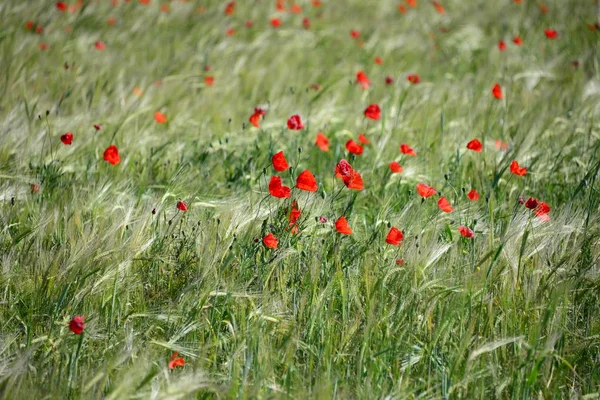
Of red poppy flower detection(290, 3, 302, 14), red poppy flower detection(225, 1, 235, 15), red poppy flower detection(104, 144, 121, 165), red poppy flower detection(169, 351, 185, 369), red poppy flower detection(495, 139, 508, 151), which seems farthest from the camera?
red poppy flower detection(290, 3, 302, 14)

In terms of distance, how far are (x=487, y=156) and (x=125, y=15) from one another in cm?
284

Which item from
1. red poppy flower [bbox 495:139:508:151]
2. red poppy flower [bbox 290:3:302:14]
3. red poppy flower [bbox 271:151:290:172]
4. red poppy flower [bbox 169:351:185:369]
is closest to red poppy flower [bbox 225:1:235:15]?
red poppy flower [bbox 290:3:302:14]

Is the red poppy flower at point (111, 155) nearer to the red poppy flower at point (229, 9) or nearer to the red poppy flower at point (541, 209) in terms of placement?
the red poppy flower at point (541, 209)

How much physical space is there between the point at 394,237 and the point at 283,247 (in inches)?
13.3

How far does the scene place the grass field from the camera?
5.74 ft

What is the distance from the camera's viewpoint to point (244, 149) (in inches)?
117

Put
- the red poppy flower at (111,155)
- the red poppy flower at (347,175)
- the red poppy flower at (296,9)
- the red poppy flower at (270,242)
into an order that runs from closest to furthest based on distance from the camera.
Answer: the red poppy flower at (270,242)
the red poppy flower at (347,175)
the red poppy flower at (111,155)
the red poppy flower at (296,9)

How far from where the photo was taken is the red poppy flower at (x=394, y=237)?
2.01 m

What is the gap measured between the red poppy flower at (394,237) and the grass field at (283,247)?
0.01 meters

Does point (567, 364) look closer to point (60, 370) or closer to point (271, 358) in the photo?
point (271, 358)

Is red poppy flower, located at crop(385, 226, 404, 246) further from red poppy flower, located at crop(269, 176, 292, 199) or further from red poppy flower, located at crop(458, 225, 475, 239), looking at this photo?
red poppy flower, located at crop(269, 176, 292, 199)

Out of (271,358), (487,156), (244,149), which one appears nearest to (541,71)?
(487,156)

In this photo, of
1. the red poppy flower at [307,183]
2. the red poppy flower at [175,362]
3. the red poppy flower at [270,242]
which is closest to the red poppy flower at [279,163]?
the red poppy flower at [307,183]

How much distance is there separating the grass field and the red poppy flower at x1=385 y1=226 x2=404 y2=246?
1 cm
